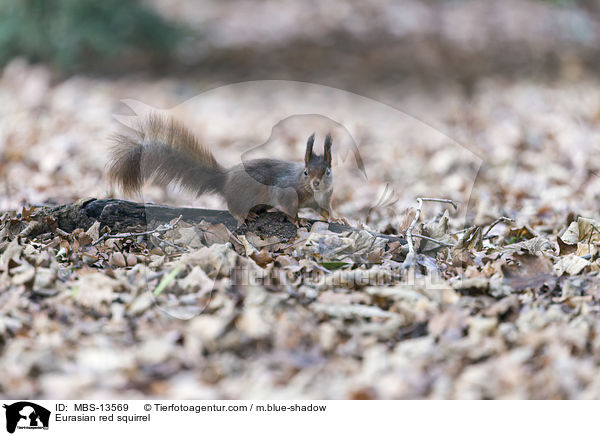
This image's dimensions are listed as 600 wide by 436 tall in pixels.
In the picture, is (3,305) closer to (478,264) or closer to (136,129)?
(136,129)
